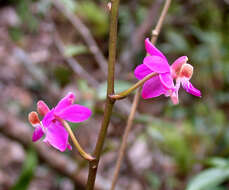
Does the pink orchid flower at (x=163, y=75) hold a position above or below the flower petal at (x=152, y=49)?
below

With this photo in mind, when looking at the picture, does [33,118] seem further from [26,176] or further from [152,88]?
[26,176]

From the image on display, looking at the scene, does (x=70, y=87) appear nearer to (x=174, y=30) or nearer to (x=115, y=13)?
(x=174, y=30)

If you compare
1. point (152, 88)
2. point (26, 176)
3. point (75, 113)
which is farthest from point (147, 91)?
point (26, 176)

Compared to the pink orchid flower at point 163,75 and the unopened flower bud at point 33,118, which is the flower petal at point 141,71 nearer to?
the pink orchid flower at point 163,75

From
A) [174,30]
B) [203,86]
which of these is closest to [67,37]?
[174,30]

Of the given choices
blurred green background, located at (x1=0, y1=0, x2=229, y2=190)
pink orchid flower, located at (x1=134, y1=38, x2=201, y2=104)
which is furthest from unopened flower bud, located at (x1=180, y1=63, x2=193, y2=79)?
blurred green background, located at (x1=0, y1=0, x2=229, y2=190)

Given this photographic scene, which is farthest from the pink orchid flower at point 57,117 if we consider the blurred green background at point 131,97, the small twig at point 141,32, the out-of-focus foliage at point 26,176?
the small twig at point 141,32

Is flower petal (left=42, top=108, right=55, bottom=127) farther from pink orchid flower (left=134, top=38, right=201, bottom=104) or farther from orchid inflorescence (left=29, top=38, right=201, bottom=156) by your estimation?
pink orchid flower (left=134, top=38, right=201, bottom=104)
